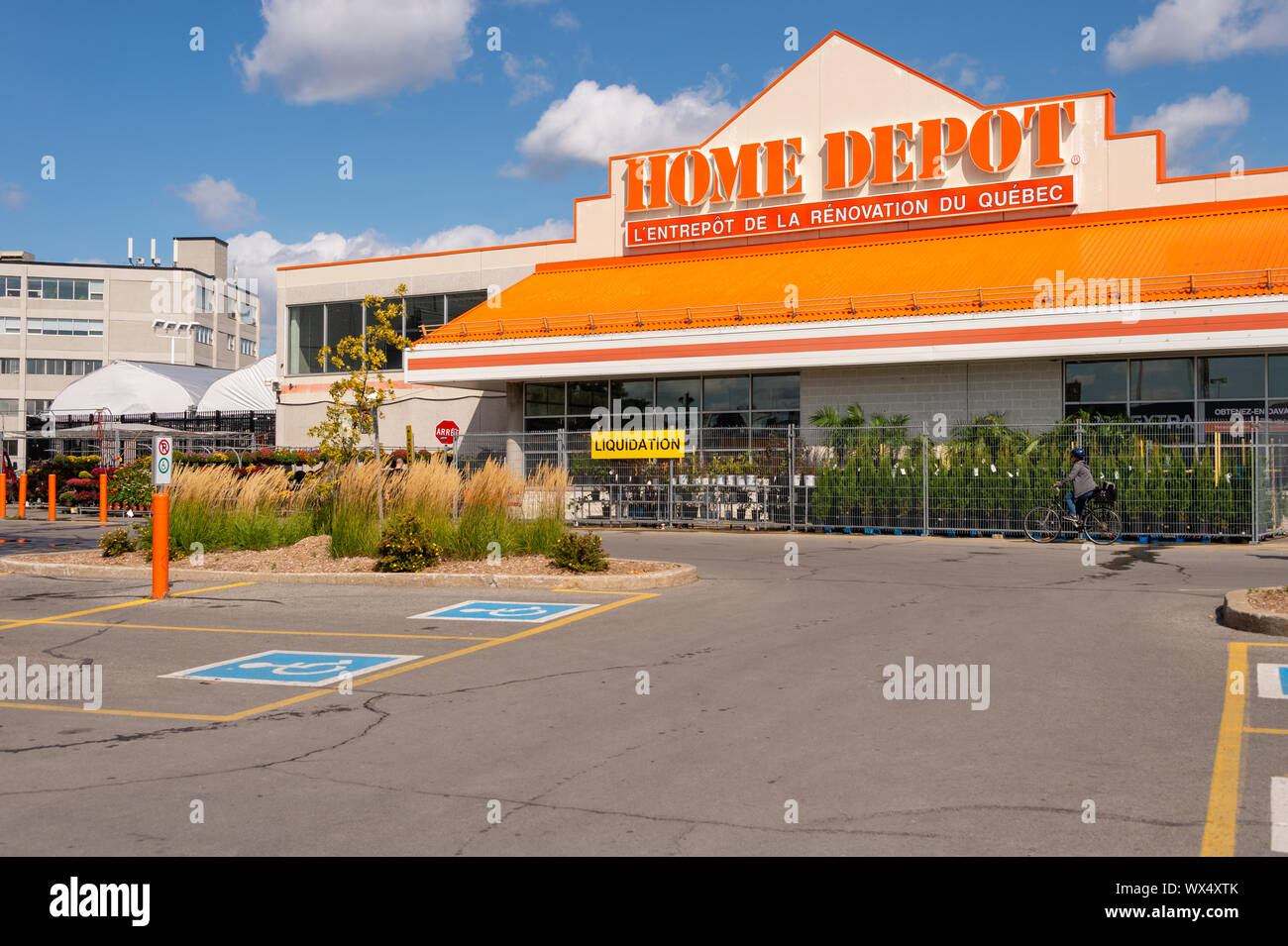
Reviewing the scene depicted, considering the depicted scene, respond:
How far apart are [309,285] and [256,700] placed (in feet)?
114

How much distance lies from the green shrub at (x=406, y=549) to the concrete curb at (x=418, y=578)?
0.53 feet

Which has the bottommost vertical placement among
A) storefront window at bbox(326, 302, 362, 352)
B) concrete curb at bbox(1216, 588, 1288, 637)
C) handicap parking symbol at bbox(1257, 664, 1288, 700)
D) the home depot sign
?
handicap parking symbol at bbox(1257, 664, 1288, 700)

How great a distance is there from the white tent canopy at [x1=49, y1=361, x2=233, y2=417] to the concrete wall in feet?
121

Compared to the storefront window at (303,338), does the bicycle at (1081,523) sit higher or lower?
lower

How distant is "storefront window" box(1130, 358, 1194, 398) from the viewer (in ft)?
82.2

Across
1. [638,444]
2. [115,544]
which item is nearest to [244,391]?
[638,444]

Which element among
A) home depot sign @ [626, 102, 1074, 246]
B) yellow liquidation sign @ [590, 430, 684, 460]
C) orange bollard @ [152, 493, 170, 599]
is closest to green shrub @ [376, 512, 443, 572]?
orange bollard @ [152, 493, 170, 599]

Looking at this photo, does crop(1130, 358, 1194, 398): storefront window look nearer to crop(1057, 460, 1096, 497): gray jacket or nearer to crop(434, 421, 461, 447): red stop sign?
crop(1057, 460, 1096, 497): gray jacket

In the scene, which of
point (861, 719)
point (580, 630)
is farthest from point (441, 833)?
point (580, 630)

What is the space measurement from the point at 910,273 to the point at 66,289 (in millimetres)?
86878

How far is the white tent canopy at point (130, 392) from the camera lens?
181ft

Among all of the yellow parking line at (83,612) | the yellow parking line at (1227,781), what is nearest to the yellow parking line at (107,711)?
the yellow parking line at (83,612)

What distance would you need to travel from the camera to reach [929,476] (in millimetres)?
23625

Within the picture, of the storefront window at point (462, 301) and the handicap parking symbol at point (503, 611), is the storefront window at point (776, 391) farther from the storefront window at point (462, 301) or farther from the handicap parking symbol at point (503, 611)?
the handicap parking symbol at point (503, 611)
